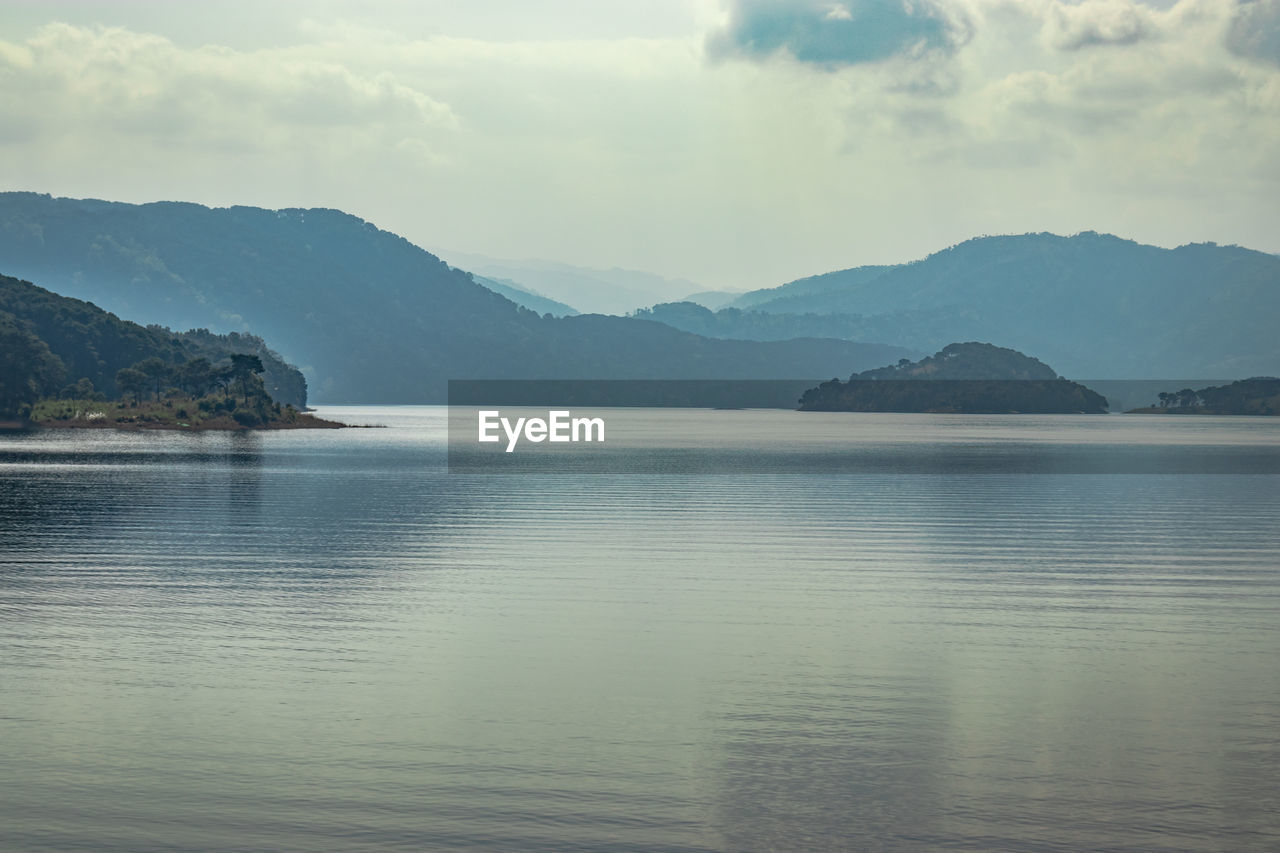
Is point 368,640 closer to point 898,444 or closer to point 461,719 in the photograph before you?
point 461,719

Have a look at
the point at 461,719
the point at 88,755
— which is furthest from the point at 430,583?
the point at 88,755

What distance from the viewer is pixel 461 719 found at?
22.2 m

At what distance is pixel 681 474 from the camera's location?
3905 inches

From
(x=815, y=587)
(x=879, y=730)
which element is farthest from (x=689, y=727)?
(x=815, y=587)

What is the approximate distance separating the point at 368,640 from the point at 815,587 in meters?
15.6

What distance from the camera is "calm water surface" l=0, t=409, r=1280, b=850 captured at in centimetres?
1709

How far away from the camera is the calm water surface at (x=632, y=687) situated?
17094 mm

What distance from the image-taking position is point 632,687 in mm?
24797

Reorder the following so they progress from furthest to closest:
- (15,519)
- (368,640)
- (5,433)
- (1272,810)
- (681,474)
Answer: (5,433)
(681,474)
(15,519)
(368,640)
(1272,810)

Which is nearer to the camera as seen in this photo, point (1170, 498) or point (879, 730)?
point (879, 730)

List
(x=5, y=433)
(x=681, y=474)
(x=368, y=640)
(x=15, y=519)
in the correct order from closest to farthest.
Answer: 1. (x=368, y=640)
2. (x=15, y=519)
3. (x=681, y=474)
4. (x=5, y=433)

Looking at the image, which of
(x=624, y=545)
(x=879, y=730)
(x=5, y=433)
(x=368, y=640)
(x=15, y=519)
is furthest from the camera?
(x=5, y=433)

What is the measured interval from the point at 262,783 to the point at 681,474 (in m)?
81.3

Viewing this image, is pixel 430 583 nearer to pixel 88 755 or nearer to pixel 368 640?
pixel 368 640
